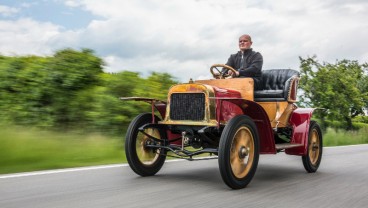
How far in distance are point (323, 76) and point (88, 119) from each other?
89.6 feet

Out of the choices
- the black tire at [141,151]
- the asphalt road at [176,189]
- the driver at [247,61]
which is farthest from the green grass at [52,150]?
the driver at [247,61]

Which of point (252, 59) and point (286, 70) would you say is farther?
point (286, 70)

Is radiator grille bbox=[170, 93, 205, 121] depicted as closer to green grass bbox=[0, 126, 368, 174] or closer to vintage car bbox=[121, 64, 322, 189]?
vintage car bbox=[121, 64, 322, 189]

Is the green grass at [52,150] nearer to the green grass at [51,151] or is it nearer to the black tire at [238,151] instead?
the green grass at [51,151]

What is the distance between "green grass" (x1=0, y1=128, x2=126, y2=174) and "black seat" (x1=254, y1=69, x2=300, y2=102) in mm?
2921

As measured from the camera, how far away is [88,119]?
10641 mm

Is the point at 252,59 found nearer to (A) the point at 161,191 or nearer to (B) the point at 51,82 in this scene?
(A) the point at 161,191

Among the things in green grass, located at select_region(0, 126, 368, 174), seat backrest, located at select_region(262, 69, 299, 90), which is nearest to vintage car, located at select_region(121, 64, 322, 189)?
seat backrest, located at select_region(262, 69, 299, 90)

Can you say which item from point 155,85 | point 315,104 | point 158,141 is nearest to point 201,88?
point 158,141

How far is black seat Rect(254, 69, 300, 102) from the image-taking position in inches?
291

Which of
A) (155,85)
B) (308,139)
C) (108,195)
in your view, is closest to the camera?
(108,195)

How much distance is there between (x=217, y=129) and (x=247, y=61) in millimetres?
1795

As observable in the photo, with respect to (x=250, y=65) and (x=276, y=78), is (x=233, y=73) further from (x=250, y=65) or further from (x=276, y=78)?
(x=276, y=78)

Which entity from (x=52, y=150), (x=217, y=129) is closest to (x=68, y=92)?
(x=52, y=150)
